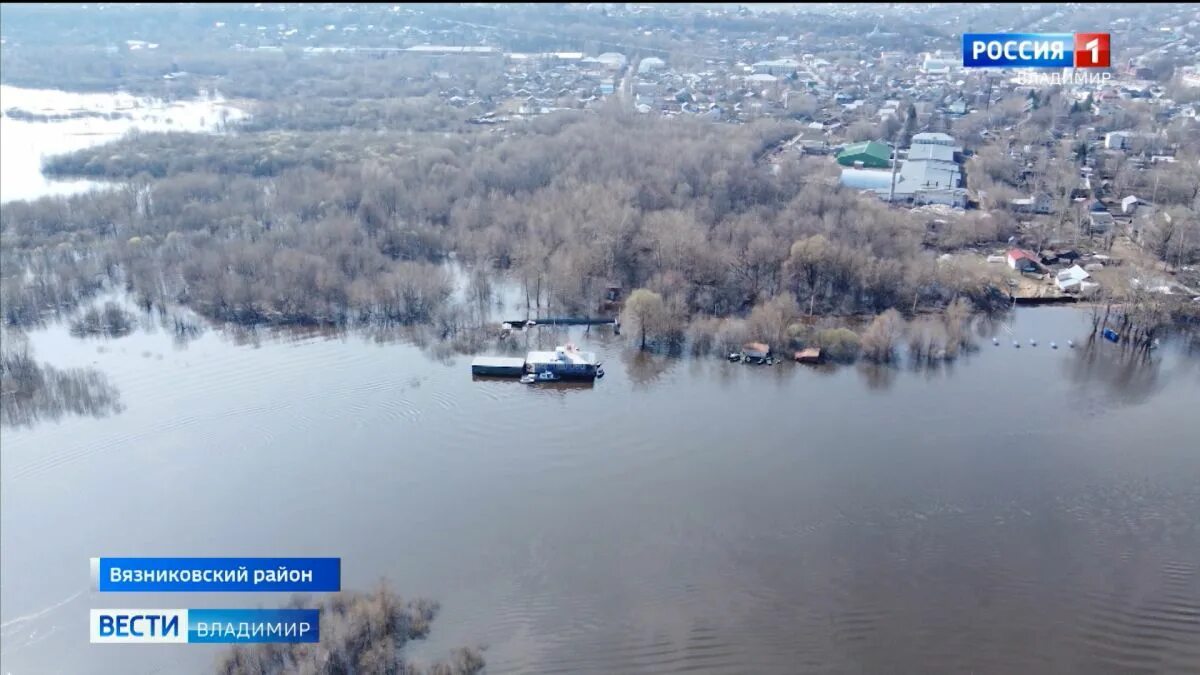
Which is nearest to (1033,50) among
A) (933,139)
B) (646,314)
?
(933,139)

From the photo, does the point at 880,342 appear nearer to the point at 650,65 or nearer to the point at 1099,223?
the point at 1099,223

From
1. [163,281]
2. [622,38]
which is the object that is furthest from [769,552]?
[622,38]

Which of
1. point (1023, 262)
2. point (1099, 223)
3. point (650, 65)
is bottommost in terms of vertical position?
point (1023, 262)

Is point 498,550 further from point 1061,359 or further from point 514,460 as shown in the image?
point 1061,359
